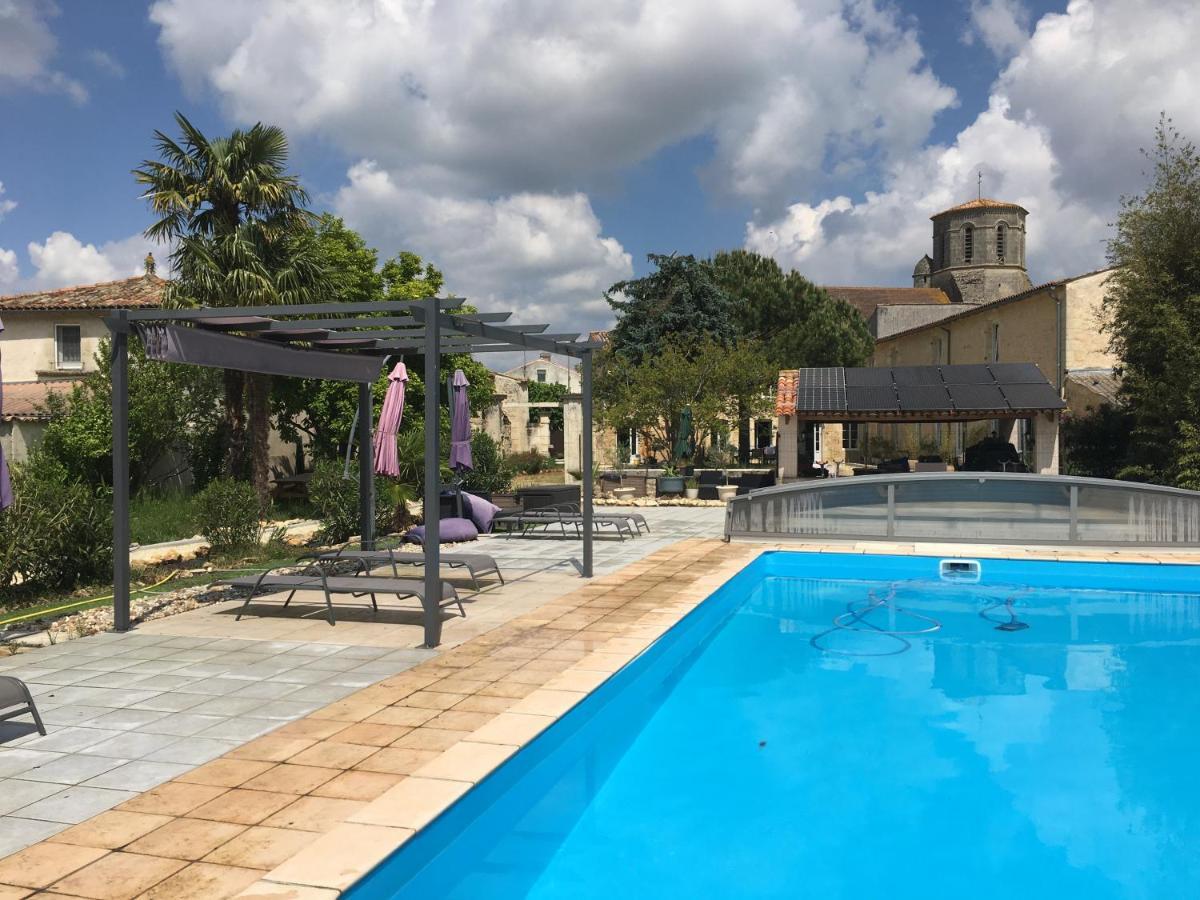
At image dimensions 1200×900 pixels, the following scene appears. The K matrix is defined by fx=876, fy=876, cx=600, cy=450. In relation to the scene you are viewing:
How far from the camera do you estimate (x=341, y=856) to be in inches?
133

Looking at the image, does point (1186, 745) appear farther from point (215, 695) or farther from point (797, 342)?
point (797, 342)

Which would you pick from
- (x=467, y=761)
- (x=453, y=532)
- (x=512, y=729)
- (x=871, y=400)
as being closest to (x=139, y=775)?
(x=467, y=761)

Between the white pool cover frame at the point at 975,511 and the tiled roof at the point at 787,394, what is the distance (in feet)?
19.4

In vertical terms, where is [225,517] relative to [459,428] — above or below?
below

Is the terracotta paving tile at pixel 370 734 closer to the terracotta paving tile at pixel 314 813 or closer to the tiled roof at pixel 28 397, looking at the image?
the terracotta paving tile at pixel 314 813

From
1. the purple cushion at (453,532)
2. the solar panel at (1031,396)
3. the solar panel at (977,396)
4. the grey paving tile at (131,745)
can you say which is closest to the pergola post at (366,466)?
the purple cushion at (453,532)

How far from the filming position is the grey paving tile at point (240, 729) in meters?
4.85

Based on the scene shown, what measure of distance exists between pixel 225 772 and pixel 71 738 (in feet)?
3.86

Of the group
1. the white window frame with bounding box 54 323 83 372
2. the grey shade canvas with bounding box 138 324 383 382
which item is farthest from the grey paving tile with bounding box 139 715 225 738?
the white window frame with bounding box 54 323 83 372

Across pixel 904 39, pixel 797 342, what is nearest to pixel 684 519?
pixel 904 39

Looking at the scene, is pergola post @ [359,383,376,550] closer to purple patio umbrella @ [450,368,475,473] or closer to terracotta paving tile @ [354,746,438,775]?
purple patio umbrella @ [450,368,475,473]

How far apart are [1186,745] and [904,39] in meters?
10.8

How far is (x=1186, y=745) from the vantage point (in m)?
6.22

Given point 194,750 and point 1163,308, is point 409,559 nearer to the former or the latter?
point 194,750
